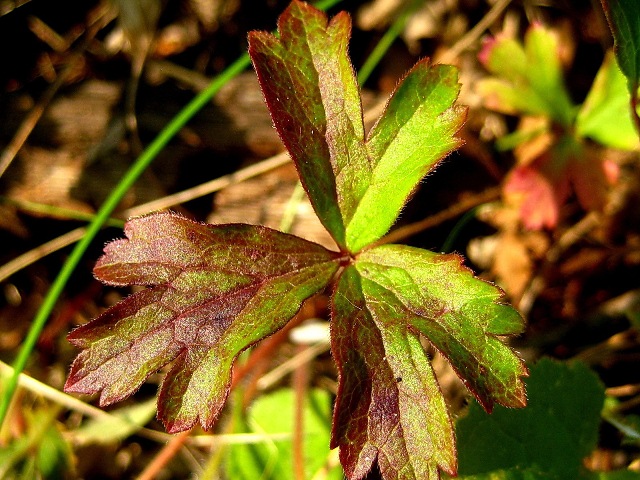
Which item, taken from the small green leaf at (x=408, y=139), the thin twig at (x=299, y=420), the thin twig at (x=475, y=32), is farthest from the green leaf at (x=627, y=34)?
the thin twig at (x=299, y=420)

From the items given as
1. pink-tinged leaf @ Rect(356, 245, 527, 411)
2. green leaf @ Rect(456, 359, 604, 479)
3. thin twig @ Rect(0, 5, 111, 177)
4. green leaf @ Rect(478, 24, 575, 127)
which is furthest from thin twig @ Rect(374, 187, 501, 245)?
thin twig @ Rect(0, 5, 111, 177)

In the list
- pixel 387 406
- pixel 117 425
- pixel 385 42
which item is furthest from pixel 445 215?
pixel 117 425

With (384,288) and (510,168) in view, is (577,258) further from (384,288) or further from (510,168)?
(384,288)

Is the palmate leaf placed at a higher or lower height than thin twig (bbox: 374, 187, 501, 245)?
lower

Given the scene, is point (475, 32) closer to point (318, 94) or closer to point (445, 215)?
point (445, 215)

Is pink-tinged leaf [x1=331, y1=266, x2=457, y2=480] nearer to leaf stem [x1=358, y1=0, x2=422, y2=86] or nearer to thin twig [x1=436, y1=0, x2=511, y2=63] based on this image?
leaf stem [x1=358, y1=0, x2=422, y2=86]
